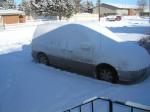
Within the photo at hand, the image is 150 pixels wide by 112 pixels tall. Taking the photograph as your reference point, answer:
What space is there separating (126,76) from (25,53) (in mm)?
7391

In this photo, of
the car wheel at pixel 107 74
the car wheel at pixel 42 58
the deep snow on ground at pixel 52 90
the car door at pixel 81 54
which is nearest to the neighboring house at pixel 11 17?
the car wheel at pixel 42 58

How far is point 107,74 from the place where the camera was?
805cm

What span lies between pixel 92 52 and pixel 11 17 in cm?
4007

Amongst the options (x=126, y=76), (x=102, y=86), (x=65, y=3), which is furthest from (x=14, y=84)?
(x=65, y=3)

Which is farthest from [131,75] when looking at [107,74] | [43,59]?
[43,59]

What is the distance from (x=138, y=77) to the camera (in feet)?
25.6

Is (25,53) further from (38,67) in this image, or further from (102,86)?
(102,86)

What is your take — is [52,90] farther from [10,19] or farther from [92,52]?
[10,19]

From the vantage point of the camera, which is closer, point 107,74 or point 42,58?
point 107,74

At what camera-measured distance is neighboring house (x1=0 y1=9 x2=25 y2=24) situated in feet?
145

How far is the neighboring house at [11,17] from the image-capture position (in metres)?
44.1

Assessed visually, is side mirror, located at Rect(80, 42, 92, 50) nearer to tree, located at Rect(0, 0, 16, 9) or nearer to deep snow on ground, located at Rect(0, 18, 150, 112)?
deep snow on ground, located at Rect(0, 18, 150, 112)

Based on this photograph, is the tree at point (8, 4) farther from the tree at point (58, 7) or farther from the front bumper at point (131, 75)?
the front bumper at point (131, 75)

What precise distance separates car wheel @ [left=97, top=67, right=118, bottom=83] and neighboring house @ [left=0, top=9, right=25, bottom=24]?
38.0m
